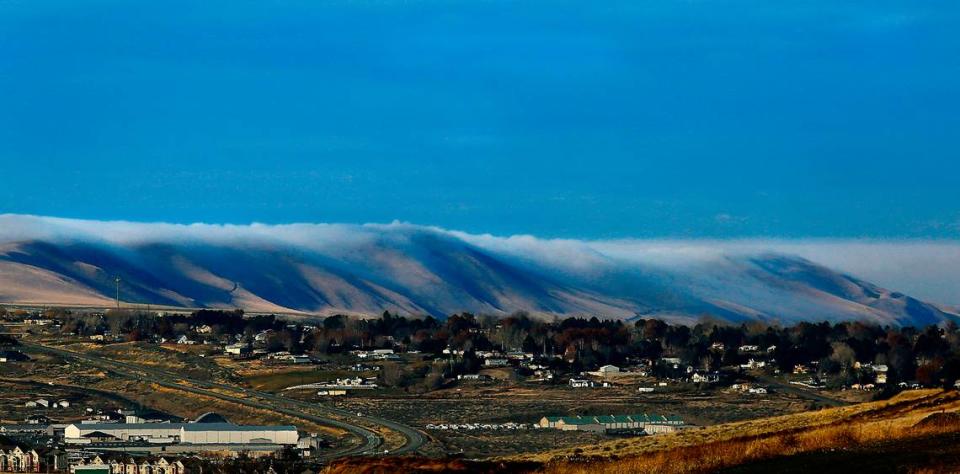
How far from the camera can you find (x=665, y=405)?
132 m

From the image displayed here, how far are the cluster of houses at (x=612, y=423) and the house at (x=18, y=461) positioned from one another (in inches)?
1692

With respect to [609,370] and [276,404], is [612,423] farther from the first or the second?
[609,370]

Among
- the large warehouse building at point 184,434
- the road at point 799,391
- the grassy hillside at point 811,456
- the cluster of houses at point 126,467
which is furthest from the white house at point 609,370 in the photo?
the grassy hillside at point 811,456

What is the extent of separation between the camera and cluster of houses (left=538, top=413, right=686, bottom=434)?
113688mm

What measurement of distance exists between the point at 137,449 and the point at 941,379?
66846mm

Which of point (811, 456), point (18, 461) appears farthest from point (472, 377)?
point (811, 456)

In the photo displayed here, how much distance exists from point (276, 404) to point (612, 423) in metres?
29.7

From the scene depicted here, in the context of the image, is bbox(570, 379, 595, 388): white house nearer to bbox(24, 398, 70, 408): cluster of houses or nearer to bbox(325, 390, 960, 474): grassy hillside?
bbox(24, 398, 70, 408): cluster of houses

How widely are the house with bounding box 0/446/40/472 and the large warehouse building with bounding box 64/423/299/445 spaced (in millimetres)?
15964

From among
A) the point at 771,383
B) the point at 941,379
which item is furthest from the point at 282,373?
the point at 941,379

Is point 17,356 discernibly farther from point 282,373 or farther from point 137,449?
point 137,449

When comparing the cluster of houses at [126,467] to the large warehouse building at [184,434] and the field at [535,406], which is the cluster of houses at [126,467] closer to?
the large warehouse building at [184,434]

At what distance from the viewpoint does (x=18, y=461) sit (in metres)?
80.8

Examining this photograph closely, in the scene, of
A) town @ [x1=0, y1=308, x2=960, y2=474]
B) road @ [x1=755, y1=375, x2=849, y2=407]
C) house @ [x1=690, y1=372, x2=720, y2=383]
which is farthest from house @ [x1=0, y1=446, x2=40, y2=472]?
house @ [x1=690, y1=372, x2=720, y2=383]
